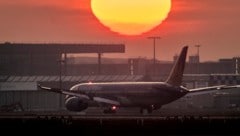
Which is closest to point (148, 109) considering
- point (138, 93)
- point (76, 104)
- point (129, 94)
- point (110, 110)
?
point (138, 93)

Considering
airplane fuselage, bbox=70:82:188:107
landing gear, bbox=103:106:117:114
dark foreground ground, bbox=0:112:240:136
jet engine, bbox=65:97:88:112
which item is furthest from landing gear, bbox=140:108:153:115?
dark foreground ground, bbox=0:112:240:136

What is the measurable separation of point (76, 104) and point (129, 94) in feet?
32.5

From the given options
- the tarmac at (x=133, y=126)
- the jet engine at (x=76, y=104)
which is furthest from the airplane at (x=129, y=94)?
the tarmac at (x=133, y=126)

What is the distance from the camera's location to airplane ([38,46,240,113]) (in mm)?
157625

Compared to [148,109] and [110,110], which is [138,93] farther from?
A: [110,110]

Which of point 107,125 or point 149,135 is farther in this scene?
point 107,125

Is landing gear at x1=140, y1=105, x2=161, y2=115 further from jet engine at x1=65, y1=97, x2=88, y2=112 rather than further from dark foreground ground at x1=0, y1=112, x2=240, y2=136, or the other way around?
dark foreground ground at x1=0, y1=112, x2=240, y2=136

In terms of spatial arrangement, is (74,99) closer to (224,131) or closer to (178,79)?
(178,79)

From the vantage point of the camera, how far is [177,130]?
93.3m

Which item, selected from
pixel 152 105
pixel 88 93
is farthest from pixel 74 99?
pixel 152 105

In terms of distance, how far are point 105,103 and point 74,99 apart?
5945 mm

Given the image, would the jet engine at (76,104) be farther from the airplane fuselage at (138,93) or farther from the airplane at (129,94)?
the airplane fuselage at (138,93)

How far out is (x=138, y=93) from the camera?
6220 inches

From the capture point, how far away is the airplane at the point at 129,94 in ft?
517
